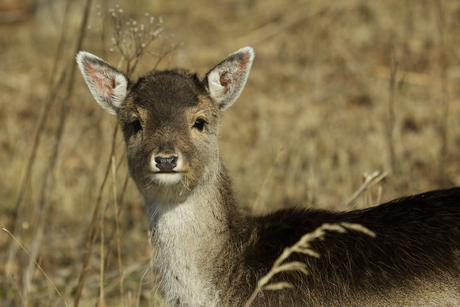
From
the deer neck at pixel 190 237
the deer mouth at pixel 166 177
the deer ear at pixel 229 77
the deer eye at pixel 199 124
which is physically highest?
the deer ear at pixel 229 77

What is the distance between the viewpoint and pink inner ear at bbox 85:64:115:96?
590 centimetres

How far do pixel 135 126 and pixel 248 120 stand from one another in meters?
6.75

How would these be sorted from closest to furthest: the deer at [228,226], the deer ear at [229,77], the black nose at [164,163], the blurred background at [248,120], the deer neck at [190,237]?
the deer at [228,226] < the black nose at [164,163] < the deer neck at [190,237] < the deer ear at [229,77] < the blurred background at [248,120]

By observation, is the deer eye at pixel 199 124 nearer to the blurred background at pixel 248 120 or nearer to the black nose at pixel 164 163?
the black nose at pixel 164 163

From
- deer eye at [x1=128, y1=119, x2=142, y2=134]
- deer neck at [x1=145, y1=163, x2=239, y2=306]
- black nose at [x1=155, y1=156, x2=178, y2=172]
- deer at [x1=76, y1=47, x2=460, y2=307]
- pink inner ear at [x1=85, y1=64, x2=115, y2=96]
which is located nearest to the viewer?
deer at [x1=76, y1=47, x2=460, y2=307]

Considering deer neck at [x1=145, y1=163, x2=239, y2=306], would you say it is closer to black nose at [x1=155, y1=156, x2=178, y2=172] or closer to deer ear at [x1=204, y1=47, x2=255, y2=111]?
black nose at [x1=155, y1=156, x2=178, y2=172]

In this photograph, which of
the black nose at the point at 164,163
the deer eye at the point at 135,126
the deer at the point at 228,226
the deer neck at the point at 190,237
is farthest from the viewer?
the deer eye at the point at 135,126

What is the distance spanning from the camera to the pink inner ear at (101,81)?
232 inches

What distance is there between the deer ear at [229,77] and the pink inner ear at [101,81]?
3.10 feet

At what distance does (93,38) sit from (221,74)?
10723mm

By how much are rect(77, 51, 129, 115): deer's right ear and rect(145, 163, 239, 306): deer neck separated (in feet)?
3.66

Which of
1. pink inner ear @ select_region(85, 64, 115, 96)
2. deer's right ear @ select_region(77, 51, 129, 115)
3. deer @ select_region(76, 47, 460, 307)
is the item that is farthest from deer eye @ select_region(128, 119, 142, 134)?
pink inner ear @ select_region(85, 64, 115, 96)

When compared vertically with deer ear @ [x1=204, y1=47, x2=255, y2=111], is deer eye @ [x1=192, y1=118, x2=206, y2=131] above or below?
below

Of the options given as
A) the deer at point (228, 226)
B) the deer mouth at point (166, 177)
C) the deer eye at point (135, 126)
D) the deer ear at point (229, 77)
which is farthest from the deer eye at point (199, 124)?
the deer mouth at point (166, 177)
